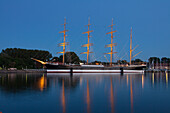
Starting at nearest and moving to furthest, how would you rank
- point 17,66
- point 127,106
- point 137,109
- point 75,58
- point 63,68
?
point 137,109, point 127,106, point 63,68, point 17,66, point 75,58

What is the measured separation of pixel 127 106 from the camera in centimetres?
1452

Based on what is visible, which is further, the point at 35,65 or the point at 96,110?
the point at 35,65

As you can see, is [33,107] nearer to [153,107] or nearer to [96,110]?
[96,110]

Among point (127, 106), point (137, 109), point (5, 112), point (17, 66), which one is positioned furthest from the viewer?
point (17, 66)

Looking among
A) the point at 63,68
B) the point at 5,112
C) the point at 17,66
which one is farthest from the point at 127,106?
the point at 17,66

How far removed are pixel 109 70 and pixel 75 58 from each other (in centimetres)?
3490

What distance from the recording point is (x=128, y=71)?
86250 millimetres

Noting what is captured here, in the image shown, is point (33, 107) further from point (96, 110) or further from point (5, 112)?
point (96, 110)

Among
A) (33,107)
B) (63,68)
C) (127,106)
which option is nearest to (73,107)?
(33,107)

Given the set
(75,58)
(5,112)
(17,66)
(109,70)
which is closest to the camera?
(5,112)

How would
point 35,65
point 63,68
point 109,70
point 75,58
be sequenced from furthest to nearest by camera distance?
1. point 75,58
2. point 35,65
3. point 109,70
4. point 63,68

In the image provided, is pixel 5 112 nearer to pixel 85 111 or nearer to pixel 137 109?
pixel 85 111

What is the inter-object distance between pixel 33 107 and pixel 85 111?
12.5ft

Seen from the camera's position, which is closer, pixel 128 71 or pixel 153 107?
pixel 153 107
